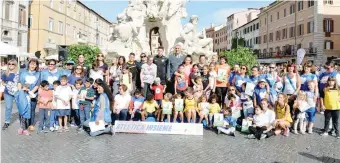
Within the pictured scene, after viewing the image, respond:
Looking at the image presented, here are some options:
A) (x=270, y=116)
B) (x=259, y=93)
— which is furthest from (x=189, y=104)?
(x=270, y=116)

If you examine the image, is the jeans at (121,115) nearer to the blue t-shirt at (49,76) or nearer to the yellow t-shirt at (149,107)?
the yellow t-shirt at (149,107)

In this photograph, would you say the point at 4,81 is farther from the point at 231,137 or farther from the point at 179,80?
the point at 231,137

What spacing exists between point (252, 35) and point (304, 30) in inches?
951

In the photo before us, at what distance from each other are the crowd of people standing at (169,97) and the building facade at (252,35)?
54018 millimetres

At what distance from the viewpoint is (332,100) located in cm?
908

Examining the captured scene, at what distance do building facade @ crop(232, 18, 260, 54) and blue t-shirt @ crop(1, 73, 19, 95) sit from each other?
56.5 m

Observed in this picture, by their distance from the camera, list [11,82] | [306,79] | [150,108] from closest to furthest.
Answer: [11,82] → [150,108] → [306,79]

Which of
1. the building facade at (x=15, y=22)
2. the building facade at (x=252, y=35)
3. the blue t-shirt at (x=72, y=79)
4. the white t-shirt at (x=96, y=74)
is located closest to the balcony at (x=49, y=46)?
the building facade at (x=15, y=22)

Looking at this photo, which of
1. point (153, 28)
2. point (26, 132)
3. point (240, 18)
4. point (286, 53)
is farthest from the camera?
point (240, 18)

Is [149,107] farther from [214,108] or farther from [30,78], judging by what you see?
[30,78]

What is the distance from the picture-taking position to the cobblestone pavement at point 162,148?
259 inches

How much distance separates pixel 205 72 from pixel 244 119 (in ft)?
6.44

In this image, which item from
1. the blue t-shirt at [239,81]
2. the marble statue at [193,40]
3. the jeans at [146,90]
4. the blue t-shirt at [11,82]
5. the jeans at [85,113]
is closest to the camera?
the blue t-shirt at [11,82]

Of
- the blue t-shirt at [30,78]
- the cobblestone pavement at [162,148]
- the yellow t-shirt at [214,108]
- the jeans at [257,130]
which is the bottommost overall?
the cobblestone pavement at [162,148]
